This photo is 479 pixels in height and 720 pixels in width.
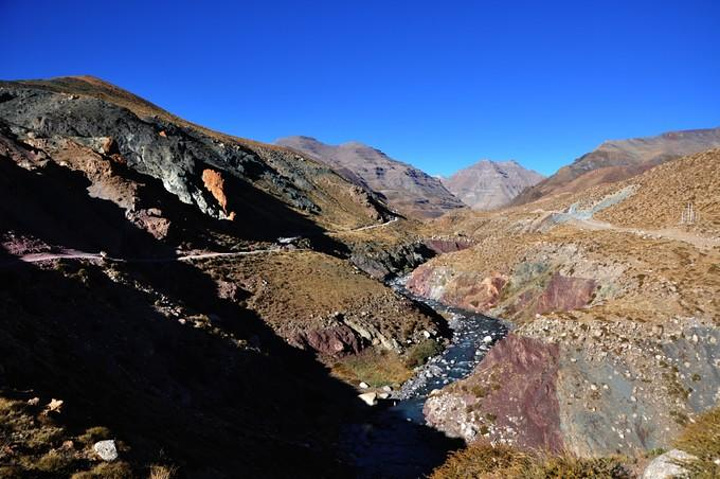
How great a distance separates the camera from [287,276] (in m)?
56.9

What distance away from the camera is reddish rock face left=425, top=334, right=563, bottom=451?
85.9 ft

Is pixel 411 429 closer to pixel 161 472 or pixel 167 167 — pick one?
pixel 161 472

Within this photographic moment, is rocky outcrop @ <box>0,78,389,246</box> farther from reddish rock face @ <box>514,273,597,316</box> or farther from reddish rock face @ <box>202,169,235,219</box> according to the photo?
reddish rock face @ <box>514,273,597,316</box>

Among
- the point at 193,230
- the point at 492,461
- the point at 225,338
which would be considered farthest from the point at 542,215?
the point at 492,461

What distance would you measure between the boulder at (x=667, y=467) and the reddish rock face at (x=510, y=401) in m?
13.6

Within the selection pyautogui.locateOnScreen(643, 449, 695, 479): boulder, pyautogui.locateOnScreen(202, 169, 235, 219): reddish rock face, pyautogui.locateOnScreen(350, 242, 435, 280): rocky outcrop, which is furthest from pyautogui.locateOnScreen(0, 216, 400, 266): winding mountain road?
pyautogui.locateOnScreen(643, 449, 695, 479): boulder

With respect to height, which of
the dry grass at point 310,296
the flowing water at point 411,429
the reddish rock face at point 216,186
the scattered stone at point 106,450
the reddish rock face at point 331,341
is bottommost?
the flowing water at point 411,429

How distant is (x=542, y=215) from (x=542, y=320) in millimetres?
78485

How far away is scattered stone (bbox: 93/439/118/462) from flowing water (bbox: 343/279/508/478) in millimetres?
16229

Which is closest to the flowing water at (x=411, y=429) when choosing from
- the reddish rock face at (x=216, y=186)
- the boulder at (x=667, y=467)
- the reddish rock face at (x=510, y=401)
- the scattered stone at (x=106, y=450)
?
the reddish rock face at (x=510, y=401)

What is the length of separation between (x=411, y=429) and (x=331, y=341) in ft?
51.3

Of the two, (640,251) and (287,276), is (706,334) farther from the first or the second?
(287,276)

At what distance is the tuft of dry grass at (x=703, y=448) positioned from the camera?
34.9 ft

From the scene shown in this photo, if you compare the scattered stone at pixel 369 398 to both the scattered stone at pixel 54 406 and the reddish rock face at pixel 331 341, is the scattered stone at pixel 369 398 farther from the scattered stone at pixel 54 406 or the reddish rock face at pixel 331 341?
the scattered stone at pixel 54 406
